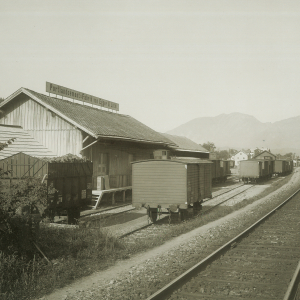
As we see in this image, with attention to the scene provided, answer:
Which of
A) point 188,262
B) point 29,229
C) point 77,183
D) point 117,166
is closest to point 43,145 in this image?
point 117,166

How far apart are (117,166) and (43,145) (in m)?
4.87

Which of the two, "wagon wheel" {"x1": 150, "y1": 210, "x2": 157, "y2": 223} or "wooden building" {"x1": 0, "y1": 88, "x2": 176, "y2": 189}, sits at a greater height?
"wooden building" {"x1": 0, "y1": 88, "x2": 176, "y2": 189}

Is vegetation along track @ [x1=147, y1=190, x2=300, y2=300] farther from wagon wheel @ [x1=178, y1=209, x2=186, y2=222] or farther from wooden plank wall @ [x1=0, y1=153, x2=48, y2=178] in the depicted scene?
wooden plank wall @ [x1=0, y1=153, x2=48, y2=178]

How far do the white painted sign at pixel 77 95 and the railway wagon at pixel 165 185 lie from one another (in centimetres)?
1249

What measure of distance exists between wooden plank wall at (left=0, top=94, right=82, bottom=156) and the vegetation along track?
11.9 m

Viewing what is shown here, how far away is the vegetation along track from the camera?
20.9 ft

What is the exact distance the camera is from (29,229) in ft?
26.6

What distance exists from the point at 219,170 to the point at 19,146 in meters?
25.4

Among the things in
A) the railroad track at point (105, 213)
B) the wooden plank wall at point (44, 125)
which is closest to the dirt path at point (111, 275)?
the railroad track at point (105, 213)

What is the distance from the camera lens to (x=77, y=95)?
2659 centimetres

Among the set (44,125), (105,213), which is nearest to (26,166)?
(105,213)

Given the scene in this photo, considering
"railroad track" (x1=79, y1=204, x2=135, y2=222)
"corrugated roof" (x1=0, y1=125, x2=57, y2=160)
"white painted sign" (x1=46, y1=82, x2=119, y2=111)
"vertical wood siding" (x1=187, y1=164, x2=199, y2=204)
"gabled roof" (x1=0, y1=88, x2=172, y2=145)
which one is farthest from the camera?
"white painted sign" (x1=46, y1=82, x2=119, y2=111)

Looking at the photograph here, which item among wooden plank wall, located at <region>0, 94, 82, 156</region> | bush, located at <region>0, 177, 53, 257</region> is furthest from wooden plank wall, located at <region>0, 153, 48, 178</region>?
wooden plank wall, located at <region>0, 94, 82, 156</region>

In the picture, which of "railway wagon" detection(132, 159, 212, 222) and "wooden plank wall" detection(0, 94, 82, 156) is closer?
"railway wagon" detection(132, 159, 212, 222)
